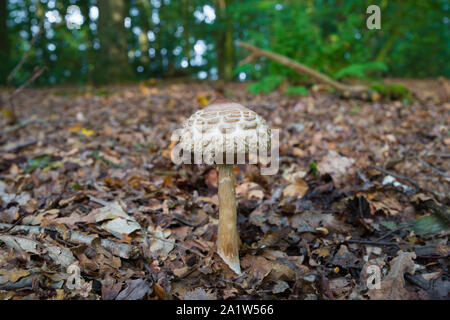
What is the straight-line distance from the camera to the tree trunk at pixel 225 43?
12219mm

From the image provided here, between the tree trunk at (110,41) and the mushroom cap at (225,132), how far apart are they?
9823 millimetres

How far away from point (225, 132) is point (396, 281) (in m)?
1.70

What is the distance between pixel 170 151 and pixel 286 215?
2082 millimetres

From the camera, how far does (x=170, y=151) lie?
16.0 ft

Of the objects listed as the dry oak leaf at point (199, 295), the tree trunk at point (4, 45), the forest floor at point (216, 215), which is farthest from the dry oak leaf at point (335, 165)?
the tree trunk at point (4, 45)

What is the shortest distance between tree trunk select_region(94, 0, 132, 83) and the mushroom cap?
982 centimetres

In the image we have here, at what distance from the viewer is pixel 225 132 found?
2.37 m

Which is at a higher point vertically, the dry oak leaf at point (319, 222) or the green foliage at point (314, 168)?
the green foliage at point (314, 168)

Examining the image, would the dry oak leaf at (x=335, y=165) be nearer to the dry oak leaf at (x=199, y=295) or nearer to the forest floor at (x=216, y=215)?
the forest floor at (x=216, y=215)

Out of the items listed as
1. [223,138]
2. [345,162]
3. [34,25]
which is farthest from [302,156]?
[34,25]

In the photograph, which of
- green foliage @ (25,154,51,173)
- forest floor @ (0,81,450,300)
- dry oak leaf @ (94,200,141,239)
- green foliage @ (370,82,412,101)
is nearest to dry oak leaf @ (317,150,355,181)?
forest floor @ (0,81,450,300)

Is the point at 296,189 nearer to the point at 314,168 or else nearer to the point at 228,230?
the point at 314,168

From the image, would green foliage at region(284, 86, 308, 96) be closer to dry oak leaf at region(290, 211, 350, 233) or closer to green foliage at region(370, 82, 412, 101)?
green foliage at region(370, 82, 412, 101)

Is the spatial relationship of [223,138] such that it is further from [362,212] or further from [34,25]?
[34,25]
